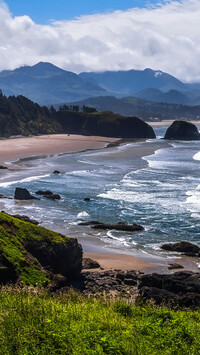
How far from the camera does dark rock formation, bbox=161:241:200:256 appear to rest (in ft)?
120

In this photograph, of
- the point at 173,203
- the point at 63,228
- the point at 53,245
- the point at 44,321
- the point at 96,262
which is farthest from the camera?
the point at 173,203

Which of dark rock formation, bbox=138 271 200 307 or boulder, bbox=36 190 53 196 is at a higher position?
Answer: boulder, bbox=36 190 53 196

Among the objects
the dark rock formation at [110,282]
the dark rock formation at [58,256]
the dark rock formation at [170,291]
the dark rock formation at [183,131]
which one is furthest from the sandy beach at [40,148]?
the dark rock formation at [170,291]

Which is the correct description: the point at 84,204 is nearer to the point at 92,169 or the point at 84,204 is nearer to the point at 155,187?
the point at 155,187

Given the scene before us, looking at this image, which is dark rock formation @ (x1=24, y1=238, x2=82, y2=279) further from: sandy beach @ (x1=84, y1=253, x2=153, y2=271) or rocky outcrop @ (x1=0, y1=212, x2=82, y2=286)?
sandy beach @ (x1=84, y1=253, x2=153, y2=271)

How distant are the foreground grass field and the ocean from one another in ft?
69.4

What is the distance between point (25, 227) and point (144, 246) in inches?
548

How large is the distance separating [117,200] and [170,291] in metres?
31.3

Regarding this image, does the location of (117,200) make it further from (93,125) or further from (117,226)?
(93,125)

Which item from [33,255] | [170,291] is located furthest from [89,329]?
[33,255]

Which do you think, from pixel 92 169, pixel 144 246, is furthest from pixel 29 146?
pixel 144 246

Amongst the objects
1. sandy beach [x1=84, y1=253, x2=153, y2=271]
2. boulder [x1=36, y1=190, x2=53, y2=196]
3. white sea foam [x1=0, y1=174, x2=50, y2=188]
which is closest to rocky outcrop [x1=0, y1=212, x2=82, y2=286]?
sandy beach [x1=84, y1=253, x2=153, y2=271]

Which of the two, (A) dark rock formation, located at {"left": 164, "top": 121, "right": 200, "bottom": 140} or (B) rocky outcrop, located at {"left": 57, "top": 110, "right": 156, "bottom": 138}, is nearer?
(A) dark rock formation, located at {"left": 164, "top": 121, "right": 200, "bottom": 140}

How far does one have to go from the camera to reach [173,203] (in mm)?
52969
